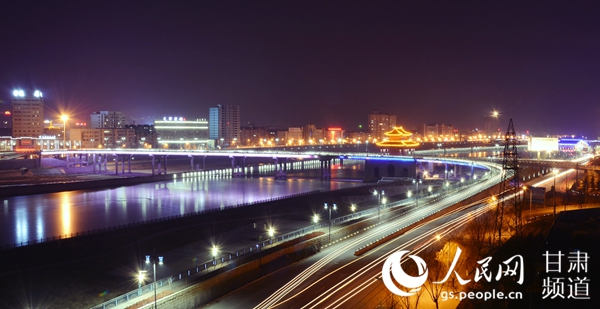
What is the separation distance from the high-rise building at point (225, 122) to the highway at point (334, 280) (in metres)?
72.2

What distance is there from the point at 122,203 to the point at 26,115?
40.6 m

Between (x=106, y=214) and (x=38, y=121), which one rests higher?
(x=38, y=121)

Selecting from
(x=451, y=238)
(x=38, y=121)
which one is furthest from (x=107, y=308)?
(x=38, y=121)

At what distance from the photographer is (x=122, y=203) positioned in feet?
85.6

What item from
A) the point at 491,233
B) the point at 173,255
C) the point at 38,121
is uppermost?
the point at 38,121

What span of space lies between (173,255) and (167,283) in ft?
17.2

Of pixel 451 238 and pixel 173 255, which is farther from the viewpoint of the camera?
pixel 173 255

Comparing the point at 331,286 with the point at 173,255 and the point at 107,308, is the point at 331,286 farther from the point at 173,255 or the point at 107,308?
the point at 173,255

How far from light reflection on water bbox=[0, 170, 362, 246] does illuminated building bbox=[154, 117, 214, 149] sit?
34.6 m

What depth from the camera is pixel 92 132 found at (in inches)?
2458

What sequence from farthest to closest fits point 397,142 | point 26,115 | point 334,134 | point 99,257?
point 334,134 < point 26,115 < point 397,142 < point 99,257

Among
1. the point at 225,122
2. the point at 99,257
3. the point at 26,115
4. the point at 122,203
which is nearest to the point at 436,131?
the point at 225,122

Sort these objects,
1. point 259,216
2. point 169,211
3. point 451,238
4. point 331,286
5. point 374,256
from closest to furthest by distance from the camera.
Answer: point 331,286 → point 374,256 → point 451,238 → point 259,216 → point 169,211

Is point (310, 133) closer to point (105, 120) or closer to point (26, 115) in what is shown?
point (105, 120)
